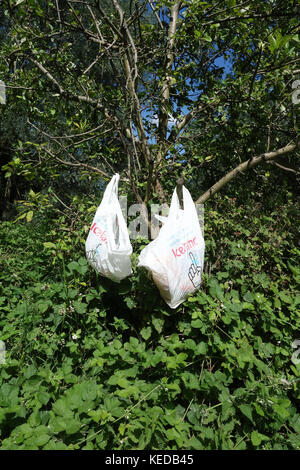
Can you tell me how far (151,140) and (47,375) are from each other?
1.85m

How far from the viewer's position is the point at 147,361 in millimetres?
1328

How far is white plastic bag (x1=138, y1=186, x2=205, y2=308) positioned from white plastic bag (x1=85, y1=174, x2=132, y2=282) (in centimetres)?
19

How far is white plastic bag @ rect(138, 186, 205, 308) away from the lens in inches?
56.5

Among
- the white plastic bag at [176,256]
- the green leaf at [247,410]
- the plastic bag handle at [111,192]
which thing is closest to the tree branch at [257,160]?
the white plastic bag at [176,256]

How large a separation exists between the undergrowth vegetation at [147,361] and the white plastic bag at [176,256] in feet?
0.41

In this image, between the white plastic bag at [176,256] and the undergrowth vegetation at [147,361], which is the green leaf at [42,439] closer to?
the undergrowth vegetation at [147,361]

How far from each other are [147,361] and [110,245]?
65 centimetres

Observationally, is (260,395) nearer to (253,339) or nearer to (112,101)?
(253,339)

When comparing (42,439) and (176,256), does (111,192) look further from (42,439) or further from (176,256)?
(42,439)

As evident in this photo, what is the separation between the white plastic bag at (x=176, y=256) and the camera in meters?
1.44

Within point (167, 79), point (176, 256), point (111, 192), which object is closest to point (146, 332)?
point (176, 256)

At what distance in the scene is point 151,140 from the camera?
7.68ft

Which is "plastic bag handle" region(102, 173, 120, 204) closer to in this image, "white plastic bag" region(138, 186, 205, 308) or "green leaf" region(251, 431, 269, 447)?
"white plastic bag" region(138, 186, 205, 308)

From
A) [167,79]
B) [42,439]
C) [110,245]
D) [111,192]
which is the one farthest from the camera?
[167,79]
